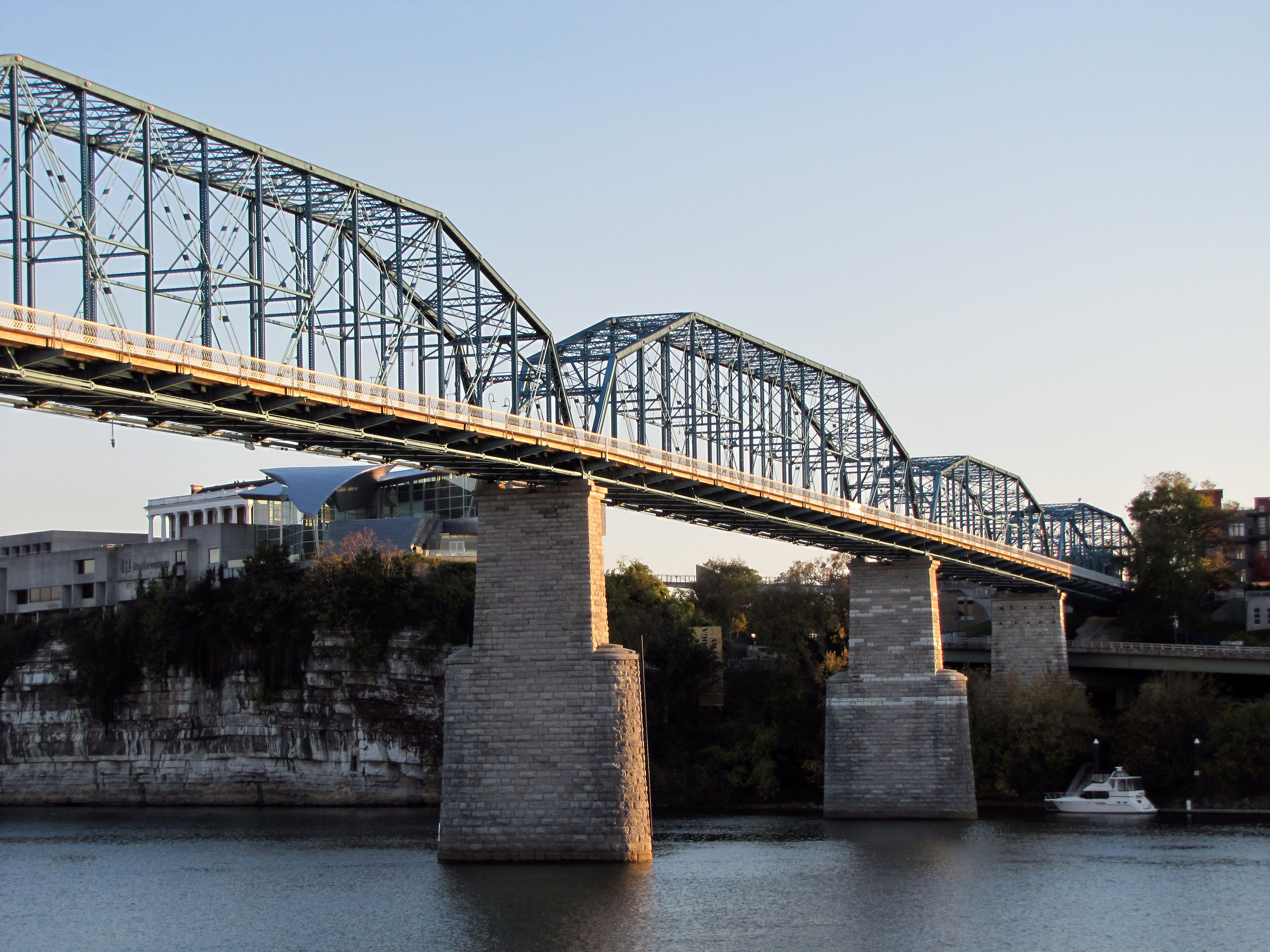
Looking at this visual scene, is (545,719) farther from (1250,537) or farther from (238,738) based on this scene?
(1250,537)

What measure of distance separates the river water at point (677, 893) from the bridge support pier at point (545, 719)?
1388mm

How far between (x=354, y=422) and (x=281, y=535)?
210 feet

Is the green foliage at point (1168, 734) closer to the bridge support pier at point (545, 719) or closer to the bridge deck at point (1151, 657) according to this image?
the bridge deck at point (1151, 657)

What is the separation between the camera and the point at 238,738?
98.9 m

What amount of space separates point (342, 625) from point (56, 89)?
55917 millimetres

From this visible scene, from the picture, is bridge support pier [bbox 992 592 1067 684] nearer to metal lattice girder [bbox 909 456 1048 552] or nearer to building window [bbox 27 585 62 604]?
metal lattice girder [bbox 909 456 1048 552]

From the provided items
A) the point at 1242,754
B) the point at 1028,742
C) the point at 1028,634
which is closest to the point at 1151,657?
the point at 1028,634

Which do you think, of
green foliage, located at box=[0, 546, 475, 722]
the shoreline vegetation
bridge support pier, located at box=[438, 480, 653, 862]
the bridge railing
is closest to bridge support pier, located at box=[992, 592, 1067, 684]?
the bridge railing

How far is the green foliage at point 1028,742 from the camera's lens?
298 feet

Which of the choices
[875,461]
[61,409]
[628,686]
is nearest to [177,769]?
[875,461]

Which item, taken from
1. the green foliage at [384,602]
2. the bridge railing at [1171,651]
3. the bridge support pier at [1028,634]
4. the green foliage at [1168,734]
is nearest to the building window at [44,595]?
the green foliage at [384,602]

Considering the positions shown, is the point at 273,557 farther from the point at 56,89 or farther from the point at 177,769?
the point at 56,89

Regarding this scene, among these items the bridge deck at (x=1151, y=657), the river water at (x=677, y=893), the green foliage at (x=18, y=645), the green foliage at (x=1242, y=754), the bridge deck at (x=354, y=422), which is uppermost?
the bridge deck at (x=354, y=422)

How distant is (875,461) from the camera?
95.4 meters
